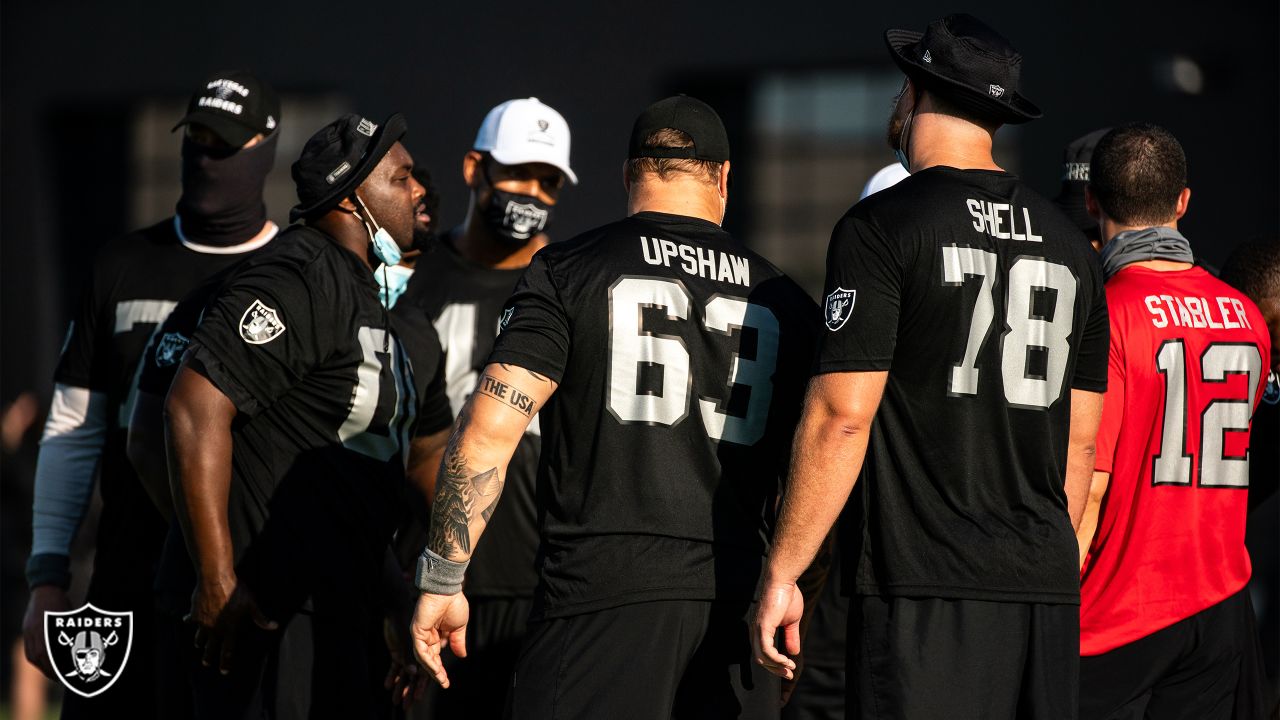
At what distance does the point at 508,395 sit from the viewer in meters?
3.43

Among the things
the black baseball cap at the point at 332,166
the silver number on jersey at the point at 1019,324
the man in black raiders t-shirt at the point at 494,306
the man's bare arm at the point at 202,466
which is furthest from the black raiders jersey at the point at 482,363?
the silver number on jersey at the point at 1019,324

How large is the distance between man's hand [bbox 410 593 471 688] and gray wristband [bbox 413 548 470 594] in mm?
16

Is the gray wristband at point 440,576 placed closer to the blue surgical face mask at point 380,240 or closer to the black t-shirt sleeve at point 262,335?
the black t-shirt sleeve at point 262,335

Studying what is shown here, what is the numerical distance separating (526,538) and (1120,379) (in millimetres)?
2291

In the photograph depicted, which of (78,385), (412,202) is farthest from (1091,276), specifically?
(78,385)

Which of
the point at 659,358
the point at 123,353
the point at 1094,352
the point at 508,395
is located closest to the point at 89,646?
the point at 123,353

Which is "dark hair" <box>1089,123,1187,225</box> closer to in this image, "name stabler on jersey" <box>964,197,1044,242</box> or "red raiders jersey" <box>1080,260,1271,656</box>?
"red raiders jersey" <box>1080,260,1271,656</box>

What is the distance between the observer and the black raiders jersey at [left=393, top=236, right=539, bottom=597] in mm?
5195

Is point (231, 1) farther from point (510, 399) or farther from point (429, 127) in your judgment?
point (510, 399)

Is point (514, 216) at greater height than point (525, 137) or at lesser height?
lesser

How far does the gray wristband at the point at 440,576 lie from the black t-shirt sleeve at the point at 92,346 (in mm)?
1900

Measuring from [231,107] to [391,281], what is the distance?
2.93 feet

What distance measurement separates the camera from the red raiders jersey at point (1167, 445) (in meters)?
3.94

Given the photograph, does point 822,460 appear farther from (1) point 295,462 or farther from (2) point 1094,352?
(1) point 295,462
